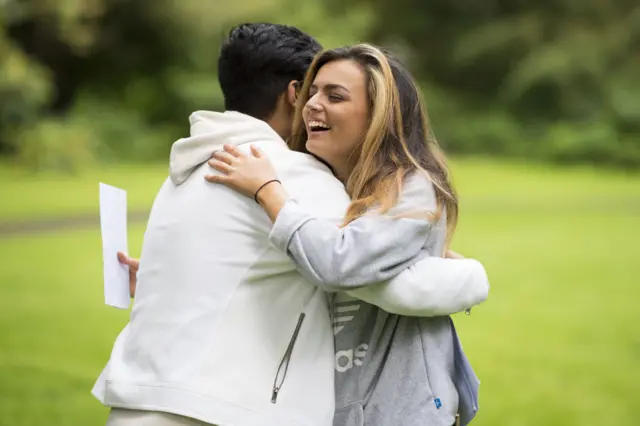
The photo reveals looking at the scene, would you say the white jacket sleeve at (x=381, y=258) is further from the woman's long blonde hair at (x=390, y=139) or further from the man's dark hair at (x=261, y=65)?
the man's dark hair at (x=261, y=65)

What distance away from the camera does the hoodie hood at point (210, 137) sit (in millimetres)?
1766

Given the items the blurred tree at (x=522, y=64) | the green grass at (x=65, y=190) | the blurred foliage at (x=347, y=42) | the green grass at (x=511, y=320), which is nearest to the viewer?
the green grass at (x=511, y=320)

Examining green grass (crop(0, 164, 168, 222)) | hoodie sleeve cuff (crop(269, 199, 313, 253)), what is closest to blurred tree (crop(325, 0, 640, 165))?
green grass (crop(0, 164, 168, 222))

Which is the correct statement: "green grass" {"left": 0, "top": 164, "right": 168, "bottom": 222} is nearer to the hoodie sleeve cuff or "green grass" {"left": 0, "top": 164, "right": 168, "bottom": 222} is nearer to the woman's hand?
the woman's hand

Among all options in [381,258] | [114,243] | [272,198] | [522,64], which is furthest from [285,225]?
[522,64]

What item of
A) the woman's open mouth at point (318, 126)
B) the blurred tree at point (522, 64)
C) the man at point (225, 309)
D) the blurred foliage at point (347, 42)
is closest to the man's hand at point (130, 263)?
the man at point (225, 309)

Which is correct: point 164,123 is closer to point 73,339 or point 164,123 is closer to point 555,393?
point 73,339

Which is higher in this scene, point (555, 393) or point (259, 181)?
point (259, 181)

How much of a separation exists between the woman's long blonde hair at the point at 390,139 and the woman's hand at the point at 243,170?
169mm

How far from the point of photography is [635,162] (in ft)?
62.4

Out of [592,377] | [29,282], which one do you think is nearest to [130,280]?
[592,377]

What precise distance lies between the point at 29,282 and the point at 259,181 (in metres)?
7.24

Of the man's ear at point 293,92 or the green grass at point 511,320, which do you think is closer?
the man's ear at point 293,92

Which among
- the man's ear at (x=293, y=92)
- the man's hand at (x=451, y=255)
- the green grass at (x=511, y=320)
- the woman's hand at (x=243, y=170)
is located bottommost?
the green grass at (x=511, y=320)
